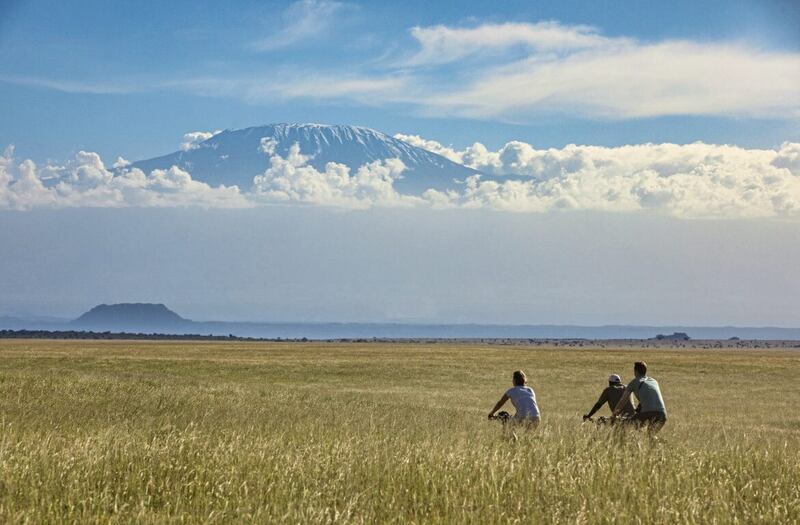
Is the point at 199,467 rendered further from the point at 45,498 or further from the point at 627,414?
the point at 627,414

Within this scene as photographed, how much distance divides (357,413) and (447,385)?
25911mm

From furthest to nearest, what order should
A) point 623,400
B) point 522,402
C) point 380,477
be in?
point 623,400 → point 522,402 → point 380,477

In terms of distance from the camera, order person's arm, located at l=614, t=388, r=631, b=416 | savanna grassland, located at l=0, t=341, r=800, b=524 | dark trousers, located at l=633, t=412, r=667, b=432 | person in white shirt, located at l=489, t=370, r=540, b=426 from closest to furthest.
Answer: savanna grassland, located at l=0, t=341, r=800, b=524, person in white shirt, located at l=489, t=370, r=540, b=426, dark trousers, located at l=633, t=412, r=667, b=432, person's arm, located at l=614, t=388, r=631, b=416

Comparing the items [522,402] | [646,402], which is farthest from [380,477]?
[646,402]

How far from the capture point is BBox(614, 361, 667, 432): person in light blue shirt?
16656 millimetres

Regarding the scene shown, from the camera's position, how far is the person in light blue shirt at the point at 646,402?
656 inches

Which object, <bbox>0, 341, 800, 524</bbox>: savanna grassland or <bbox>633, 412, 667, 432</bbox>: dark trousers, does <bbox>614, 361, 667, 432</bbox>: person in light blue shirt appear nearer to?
<bbox>633, 412, 667, 432</bbox>: dark trousers

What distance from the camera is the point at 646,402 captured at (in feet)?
54.9

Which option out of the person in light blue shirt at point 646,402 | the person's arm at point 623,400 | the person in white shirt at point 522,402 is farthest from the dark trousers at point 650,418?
the person in white shirt at point 522,402

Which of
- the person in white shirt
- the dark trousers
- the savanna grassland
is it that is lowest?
the savanna grassland

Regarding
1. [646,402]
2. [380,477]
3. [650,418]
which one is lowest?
[380,477]

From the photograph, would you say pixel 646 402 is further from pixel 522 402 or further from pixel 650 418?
pixel 522 402

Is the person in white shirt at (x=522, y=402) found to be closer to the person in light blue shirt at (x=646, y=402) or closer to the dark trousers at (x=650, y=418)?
the person in light blue shirt at (x=646, y=402)

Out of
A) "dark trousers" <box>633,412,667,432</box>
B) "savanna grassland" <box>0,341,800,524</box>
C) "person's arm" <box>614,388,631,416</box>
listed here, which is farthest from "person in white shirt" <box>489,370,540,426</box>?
"dark trousers" <box>633,412,667,432</box>
